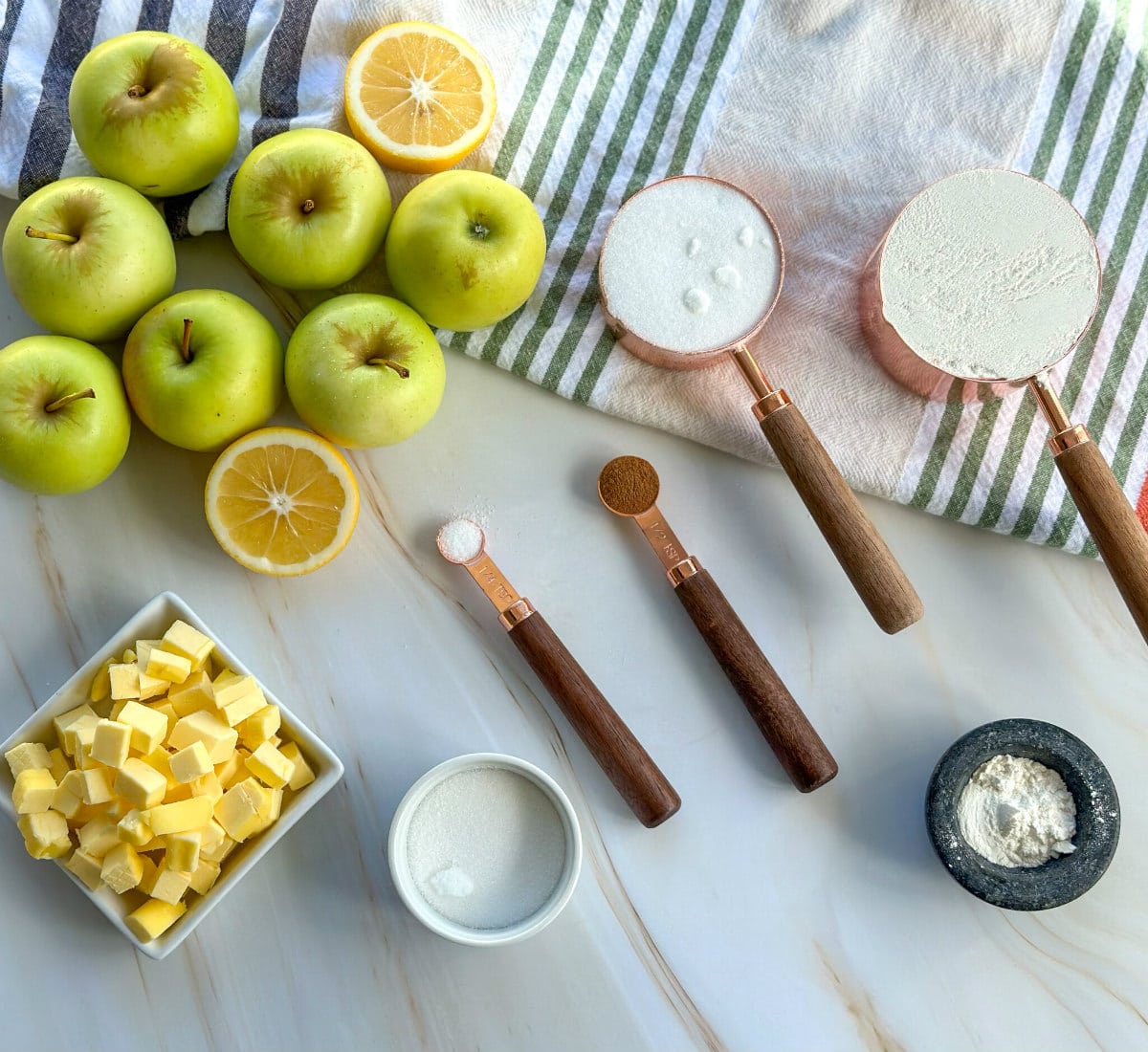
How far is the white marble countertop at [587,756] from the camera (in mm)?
922

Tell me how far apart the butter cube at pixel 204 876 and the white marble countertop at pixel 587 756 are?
0.26 feet

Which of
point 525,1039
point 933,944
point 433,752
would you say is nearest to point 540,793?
point 433,752

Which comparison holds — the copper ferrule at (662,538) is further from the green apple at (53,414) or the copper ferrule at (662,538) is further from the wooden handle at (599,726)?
the green apple at (53,414)

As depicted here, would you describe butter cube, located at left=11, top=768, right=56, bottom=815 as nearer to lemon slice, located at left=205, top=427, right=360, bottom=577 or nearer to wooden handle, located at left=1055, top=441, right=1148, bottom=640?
lemon slice, located at left=205, top=427, right=360, bottom=577

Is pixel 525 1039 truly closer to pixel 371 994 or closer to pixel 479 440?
pixel 371 994

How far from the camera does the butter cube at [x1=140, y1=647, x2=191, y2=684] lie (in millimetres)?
842

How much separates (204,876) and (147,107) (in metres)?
0.61

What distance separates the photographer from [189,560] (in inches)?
37.7

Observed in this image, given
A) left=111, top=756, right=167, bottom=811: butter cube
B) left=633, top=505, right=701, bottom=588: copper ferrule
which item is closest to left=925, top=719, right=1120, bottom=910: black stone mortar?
left=633, top=505, right=701, bottom=588: copper ferrule

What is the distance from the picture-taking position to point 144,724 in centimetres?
83

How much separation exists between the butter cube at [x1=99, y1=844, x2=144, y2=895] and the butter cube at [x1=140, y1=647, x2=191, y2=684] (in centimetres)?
13

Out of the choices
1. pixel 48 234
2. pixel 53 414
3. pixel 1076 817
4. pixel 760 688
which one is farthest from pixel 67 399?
pixel 1076 817

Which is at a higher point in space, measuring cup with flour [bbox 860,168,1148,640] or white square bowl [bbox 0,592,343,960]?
measuring cup with flour [bbox 860,168,1148,640]

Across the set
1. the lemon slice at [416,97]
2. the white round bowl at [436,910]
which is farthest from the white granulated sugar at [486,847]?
the lemon slice at [416,97]
